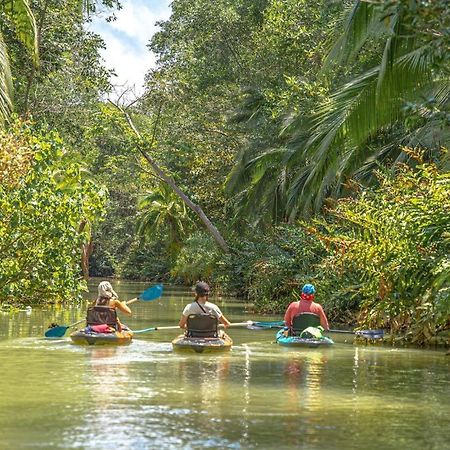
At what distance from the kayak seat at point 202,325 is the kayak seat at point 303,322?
2.10 m

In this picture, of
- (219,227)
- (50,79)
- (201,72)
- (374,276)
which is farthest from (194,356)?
(219,227)

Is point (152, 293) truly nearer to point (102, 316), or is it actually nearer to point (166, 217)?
point (102, 316)

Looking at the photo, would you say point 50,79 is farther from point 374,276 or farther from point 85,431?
point 85,431

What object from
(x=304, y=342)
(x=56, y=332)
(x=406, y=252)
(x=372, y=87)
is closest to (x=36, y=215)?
(x=56, y=332)

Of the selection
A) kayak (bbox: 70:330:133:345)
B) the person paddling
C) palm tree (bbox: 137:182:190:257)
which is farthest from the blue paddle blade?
palm tree (bbox: 137:182:190:257)

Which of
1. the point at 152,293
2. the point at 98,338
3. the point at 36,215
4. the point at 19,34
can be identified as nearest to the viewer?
the point at 98,338

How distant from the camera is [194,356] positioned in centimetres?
1803

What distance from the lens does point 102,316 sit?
64.5 feet

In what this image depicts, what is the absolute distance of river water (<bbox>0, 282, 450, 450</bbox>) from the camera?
9898 mm

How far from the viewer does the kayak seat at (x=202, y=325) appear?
18.5 m

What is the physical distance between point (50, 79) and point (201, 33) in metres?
12.3

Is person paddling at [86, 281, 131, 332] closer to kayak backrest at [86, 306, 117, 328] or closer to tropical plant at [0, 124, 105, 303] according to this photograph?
kayak backrest at [86, 306, 117, 328]

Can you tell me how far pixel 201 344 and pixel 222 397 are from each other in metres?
5.54

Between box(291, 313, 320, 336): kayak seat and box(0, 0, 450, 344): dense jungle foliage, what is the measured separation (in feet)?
5.01
